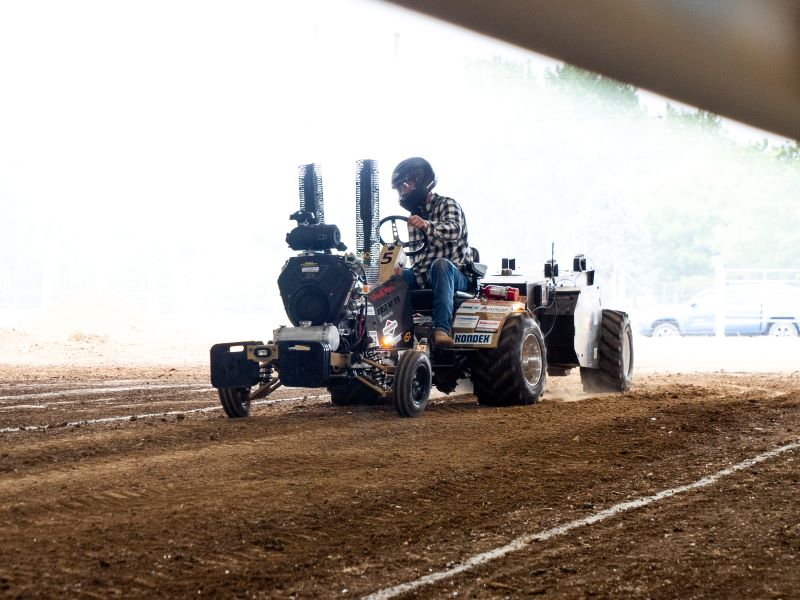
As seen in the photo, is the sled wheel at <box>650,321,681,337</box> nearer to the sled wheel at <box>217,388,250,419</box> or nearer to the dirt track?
the dirt track

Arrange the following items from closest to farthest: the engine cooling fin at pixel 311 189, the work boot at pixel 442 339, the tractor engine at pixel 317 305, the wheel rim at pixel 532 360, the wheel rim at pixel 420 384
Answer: the tractor engine at pixel 317 305 < the wheel rim at pixel 420 384 < the engine cooling fin at pixel 311 189 < the work boot at pixel 442 339 < the wheel rim at pixel 532 360

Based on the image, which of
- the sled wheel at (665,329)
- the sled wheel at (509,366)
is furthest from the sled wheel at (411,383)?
the sled wheel at (665,329)

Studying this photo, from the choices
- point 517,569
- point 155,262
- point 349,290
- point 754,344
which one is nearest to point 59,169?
point 155,262

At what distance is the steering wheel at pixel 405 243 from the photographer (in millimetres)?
7900

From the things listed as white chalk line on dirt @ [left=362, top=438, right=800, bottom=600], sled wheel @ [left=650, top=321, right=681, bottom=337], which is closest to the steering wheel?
Result: white chalk line on dirt @ [left=362, top=438, right=800, bottom=600]

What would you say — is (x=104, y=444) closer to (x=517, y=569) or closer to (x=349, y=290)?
(x=349, y=290)

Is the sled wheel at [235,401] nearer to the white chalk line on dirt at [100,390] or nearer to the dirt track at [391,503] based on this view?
the dirt track at [391,503]

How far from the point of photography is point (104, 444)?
6102mm

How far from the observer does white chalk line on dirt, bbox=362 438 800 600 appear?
11.0 ft

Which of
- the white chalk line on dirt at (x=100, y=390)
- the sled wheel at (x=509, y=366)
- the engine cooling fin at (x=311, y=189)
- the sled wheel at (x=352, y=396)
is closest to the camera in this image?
the engine cooling fin at (x=311, y=189)

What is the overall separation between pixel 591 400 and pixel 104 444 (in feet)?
14.6

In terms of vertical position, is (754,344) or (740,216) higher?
(740,216)

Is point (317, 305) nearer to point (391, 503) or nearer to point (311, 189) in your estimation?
point (311, 189)

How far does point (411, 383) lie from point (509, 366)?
3.70 feet
